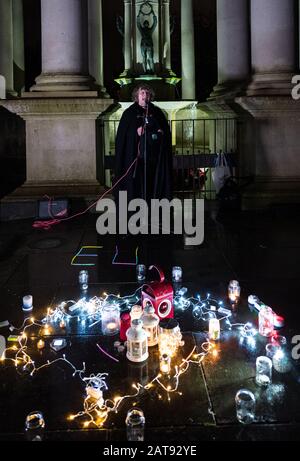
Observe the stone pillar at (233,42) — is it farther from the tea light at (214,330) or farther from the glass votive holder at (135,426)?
the glass votive holder at (135,426)

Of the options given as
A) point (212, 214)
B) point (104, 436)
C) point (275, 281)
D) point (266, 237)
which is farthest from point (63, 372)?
point (212, 214)

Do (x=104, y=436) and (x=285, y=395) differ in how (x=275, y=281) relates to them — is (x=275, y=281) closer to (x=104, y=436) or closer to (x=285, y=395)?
(x=285, y=395)

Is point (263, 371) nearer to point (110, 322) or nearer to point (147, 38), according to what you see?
point (110, 322)

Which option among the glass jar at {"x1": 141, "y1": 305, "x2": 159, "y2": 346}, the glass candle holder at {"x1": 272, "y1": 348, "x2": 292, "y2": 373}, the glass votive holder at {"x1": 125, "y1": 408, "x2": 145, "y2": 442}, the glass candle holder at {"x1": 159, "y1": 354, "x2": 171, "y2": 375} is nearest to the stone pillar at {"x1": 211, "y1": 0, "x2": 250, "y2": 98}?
the glass jar at {"x1": 141, "y1": 305, "x2": 159, "y2": 346}

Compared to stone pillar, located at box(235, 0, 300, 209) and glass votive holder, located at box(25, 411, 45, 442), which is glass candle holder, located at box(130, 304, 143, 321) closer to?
glass votive holder, located at box(25, 411, 45, 442)

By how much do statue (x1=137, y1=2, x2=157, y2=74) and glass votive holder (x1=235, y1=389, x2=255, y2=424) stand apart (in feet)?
60.7

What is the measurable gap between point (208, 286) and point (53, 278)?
1.94 metres

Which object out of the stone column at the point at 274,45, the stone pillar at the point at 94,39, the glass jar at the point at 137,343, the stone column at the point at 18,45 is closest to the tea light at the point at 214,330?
the glass jar at the point at 137,343

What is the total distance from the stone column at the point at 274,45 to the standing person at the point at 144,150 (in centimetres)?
440

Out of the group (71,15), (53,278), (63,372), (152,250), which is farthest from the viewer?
(71,15)

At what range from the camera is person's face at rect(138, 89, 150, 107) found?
21.2 ft

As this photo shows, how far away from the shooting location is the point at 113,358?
383 cm

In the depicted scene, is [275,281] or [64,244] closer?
[275,281]

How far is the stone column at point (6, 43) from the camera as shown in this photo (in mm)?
15789
